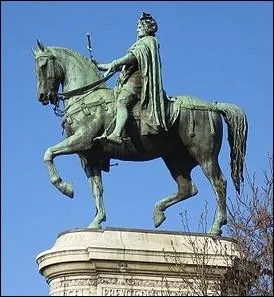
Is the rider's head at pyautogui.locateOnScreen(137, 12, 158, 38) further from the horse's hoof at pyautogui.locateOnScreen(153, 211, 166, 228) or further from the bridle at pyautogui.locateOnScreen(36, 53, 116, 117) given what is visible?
the horse's hoof at pyautogui.locateOnScreen(153, 211, 166, 228)

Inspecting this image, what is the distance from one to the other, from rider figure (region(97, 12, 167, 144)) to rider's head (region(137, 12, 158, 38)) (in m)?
0.15

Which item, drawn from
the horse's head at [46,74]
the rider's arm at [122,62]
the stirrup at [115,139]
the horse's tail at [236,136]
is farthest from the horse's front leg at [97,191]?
the horse's tail at [236,136]

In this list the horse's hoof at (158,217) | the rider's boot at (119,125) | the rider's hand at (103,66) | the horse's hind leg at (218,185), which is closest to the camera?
the rider's boot at (119,125)

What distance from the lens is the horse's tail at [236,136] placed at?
19.5 meters

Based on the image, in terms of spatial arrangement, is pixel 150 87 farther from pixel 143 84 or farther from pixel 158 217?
pixel 158 217

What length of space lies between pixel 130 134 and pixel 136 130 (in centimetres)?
14

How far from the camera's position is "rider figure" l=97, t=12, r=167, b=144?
61.8 feet

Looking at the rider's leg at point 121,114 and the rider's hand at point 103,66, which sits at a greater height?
the rider's hand at point 103,66

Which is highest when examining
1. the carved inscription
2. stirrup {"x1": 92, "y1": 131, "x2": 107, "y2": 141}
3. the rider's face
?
the rider's face

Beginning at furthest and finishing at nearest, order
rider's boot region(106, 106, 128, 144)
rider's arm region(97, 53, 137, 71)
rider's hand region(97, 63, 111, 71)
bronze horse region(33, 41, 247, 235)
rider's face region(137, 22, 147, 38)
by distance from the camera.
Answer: rider's face region(137, 22, 147, 38), rider's hand region(97, 63, 111, 71), rider's arm region(97, 53, 137, 71), bronze horse region(33, 41, 247, 235), rider's boot region(106, 106, 128, 144)

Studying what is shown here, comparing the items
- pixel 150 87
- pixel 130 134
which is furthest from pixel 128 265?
pixel 150 87

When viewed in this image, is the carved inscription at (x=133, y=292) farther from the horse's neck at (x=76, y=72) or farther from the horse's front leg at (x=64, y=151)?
the horse's neck at (x=76, y=72)

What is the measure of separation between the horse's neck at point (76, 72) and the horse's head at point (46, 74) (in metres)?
0.17

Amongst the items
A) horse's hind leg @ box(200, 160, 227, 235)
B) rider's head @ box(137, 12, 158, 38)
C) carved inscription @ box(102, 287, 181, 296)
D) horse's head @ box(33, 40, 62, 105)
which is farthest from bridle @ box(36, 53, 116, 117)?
carved inscription @ box(102, 287, 181, 296)
